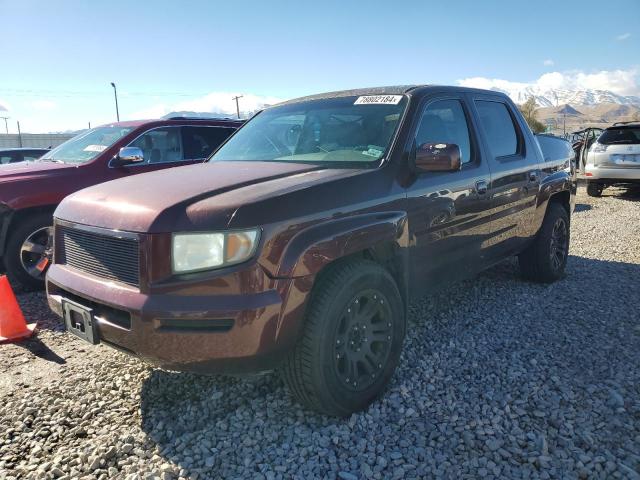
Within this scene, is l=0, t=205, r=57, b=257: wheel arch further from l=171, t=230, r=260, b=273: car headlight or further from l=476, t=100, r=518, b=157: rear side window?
l=476, t=100, r=518, b=157: rear side window

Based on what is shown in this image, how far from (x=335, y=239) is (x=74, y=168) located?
4013 mm

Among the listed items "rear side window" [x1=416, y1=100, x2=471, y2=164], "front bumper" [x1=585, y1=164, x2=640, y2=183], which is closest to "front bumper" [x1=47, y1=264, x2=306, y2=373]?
"rear side window" [x1=416, y1=100, x2=471, y2=164]

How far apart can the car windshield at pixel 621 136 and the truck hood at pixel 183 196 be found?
11348 mm

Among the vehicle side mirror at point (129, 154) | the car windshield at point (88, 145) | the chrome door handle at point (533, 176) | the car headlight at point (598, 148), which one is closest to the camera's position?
the chrome door handle at point (533, 176)

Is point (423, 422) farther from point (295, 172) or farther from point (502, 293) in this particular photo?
point (502, 293)

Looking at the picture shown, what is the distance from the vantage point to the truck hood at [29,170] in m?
5.02

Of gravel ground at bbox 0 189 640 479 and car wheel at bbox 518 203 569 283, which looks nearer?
gravel ground at bbox 0 189 640 479

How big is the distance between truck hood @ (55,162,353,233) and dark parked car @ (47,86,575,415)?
1 centimetres

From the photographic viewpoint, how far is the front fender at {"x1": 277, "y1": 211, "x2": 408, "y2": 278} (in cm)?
238

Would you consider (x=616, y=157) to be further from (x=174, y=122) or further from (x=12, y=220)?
(x=12, y=220)

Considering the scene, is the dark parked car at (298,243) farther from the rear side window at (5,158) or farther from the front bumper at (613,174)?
the front bumper at (613,174)

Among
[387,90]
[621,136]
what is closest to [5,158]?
[387,90]

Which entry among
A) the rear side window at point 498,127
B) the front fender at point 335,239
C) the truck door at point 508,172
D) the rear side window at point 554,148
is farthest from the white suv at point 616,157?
the front fender at point 335,239

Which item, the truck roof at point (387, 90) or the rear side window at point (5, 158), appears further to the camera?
the rear side window at point (5, 158)
